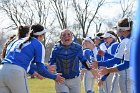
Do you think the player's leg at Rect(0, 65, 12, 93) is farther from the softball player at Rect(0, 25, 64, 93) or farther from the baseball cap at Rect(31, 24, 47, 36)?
the baseball cap at Rect(31, 24, 47, 36)

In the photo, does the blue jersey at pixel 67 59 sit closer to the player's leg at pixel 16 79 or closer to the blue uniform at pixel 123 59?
the blue uniform at pixel 123 59

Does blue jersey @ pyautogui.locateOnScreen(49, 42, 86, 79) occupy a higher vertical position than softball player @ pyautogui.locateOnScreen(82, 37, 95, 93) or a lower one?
higher

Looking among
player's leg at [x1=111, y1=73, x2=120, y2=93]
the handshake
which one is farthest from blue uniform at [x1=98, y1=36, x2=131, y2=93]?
player's leg at [x1=111, y1=73, x2=120, y2=93]

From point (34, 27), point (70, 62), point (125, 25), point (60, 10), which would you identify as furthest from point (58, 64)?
point (60, 10)

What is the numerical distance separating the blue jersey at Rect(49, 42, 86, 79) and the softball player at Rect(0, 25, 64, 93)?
1855mm

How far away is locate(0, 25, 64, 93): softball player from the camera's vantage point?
6166mm

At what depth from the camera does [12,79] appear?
616cm

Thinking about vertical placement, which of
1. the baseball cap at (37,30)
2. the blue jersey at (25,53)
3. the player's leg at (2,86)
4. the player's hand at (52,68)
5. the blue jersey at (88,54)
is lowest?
the blue jersey at (88,54)

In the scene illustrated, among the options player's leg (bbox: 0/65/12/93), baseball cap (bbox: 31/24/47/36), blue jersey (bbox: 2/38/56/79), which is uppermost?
baseball cap (bbox: 31/24/47/36)

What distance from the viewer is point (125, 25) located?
6660mm

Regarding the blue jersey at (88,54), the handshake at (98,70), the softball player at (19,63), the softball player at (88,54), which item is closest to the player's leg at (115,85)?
the handshake at (98,70)

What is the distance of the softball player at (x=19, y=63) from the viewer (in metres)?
6.17

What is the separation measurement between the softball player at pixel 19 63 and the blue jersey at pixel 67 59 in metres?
1.86

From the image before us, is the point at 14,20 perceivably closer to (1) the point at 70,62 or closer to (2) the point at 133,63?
(1) the point at 70,62
